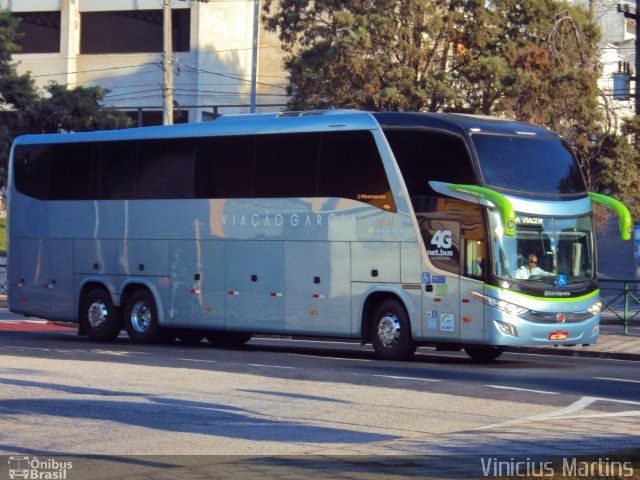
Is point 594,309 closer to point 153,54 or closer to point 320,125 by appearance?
point 320,125

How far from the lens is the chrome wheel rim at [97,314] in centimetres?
2425

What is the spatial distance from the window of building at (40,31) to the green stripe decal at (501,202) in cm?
4214

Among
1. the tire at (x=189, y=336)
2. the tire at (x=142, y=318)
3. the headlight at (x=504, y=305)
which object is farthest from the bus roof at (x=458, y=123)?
the tire at (x=189, y=336)

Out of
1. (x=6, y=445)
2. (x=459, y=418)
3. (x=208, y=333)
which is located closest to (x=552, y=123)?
(x=208, y=333)

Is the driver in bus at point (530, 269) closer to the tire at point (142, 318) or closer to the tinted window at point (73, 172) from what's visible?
the tire at point (142, 318)

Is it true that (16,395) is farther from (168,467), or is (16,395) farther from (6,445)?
(168,467)

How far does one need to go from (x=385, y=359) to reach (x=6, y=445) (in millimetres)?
10530

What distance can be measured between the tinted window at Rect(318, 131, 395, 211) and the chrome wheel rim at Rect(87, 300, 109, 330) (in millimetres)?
6055

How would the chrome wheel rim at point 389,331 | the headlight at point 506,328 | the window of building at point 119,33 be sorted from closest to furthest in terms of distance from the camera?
the headlight at point 506,328 < the chrome wheel rim at point 389,331 < the window of building at point 119,33

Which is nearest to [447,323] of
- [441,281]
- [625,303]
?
[441,281]

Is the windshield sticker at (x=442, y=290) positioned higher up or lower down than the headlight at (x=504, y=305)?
higher up

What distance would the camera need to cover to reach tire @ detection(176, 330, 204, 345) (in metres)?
24.6

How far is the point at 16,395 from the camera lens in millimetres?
13750

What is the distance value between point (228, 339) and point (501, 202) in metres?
8.04
